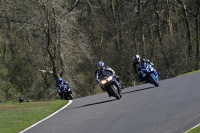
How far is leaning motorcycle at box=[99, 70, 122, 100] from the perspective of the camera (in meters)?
19.0

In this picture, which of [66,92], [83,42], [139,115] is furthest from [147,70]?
[83,42]

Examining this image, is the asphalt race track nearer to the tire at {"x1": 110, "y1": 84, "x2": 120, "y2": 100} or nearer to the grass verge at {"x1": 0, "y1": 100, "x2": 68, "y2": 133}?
the tire at {"x1": 110, "y1": 84, "x2": 120, "y2": 100}

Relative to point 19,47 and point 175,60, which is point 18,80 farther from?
point 175,60

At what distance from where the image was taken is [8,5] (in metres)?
35.7

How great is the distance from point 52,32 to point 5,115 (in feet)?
58.5

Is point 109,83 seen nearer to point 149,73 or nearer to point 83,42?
point 149,73

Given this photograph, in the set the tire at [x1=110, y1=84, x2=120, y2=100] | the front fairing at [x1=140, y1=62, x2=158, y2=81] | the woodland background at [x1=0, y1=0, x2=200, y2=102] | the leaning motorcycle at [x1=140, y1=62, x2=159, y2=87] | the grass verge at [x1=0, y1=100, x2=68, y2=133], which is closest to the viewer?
the grass verge at [x1=0, y1=100, x2=68, y2=133]

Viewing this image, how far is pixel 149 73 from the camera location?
2161 centimetres

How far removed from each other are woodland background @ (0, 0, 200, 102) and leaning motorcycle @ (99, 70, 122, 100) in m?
15.6

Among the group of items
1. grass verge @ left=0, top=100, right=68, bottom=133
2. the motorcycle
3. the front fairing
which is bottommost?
the motorcycle

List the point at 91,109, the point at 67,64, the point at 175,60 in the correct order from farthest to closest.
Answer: the point at 175,60, the point at 67,64, the point at 91,109

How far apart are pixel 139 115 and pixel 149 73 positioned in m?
7.61

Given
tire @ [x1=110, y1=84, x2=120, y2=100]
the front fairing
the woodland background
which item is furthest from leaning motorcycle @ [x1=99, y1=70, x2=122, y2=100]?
the woodland background

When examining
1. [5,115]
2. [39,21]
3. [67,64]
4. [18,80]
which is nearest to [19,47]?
[18,80]
